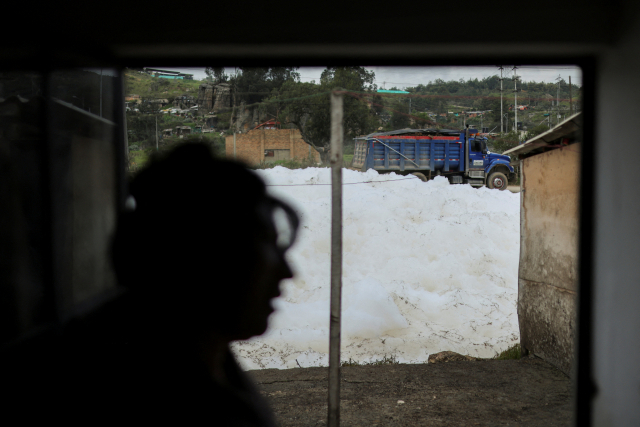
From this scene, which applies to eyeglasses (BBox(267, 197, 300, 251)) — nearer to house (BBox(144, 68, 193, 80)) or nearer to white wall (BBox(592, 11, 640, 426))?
house (BBox(144, 68, 193, 80))

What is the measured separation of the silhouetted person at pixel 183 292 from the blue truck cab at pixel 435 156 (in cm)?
1564

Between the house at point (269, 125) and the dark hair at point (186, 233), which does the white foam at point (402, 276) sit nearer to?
the house at point (269, 125)

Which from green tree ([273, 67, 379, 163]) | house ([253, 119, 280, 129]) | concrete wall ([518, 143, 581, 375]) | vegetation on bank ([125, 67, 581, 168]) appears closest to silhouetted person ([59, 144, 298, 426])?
vegetation on bank ([125, 67, 581, 168])

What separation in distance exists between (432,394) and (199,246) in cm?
461

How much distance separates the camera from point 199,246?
2.86 feet

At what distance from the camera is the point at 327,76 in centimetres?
840

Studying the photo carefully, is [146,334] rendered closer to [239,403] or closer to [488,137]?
[239,403]

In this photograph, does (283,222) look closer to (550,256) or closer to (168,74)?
(168,74)

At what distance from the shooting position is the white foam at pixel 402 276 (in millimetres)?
7098

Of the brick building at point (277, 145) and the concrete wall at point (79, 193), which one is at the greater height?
the brick building at point (277, 145)

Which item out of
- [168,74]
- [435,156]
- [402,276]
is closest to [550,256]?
Answer: [402,276]

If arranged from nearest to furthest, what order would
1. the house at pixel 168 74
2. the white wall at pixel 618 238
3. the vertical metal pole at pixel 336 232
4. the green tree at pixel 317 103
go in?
the white wall at pixel 618 238 → the house at pixel 168 74 → the vertical metal pole at pixel 336 232 → the green tree at pixel 317 103

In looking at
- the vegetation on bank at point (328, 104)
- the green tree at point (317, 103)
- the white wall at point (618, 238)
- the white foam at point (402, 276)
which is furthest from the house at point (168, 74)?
the green tree at point (317, 103)

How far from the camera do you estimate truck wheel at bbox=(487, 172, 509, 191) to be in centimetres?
1848
